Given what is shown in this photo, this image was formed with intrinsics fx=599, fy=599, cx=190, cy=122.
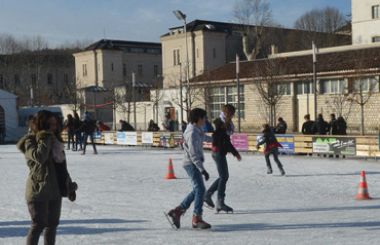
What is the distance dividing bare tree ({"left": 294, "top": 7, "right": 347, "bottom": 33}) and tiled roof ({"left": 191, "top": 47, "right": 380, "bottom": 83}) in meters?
35.8

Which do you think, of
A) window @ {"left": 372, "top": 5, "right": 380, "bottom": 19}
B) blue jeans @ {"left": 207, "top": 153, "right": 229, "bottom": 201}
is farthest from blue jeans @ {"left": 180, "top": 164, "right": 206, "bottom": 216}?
window @ {"left": 372, "top": 5, "right": 380, "bottom": 19}

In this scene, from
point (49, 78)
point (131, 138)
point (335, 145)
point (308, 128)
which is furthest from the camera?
point (49, 78)

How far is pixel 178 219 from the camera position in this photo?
25.9 ft

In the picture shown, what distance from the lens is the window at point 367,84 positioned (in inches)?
1264

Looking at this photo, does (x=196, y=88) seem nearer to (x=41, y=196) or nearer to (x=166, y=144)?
(x=166, y=144)

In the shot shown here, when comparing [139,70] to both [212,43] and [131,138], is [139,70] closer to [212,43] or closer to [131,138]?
[212,43]

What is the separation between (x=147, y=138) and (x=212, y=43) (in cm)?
3637

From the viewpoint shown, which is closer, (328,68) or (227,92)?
(328,68)

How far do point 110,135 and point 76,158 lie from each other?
9.96 m

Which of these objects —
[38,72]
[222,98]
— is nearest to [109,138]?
[222,98]

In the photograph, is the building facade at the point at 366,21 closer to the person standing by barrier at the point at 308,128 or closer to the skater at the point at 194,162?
the person standing by barrier at the point at 308,128

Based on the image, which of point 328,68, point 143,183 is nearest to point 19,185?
point 143,183

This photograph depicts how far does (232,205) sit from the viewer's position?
10070 mm

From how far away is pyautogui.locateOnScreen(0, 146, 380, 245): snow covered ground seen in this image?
290 inches
